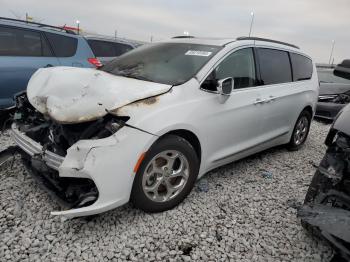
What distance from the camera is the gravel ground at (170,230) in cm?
243

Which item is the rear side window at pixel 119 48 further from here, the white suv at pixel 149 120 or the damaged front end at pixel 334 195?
the damaged front end at pixel 334 195

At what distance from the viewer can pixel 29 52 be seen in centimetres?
512

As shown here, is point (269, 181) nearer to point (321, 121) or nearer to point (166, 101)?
point (166, 101)

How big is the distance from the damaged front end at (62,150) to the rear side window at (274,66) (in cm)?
222

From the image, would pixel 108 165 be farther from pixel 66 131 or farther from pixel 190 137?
pixel 190 137

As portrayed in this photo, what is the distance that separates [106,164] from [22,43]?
374 centimetres

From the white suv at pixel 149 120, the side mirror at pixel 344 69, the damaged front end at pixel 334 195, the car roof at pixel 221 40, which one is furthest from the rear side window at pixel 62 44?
the damaged front end at pixel 334 195

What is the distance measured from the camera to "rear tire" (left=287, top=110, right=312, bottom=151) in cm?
491

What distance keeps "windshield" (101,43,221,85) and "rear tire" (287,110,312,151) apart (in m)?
2.25

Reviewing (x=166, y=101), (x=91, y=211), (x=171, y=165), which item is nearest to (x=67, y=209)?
(x=91, y=211)

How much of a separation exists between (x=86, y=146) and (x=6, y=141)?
2553 mm

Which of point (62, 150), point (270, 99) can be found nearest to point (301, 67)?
point (270, 99)

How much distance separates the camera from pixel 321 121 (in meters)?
7.90

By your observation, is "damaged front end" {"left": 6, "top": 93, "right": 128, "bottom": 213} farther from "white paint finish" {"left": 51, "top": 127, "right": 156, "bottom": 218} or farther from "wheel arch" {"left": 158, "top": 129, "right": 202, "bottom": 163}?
"wheel arch" {"left": 158, "top": 129, "right": 202, "bottom": 163}
